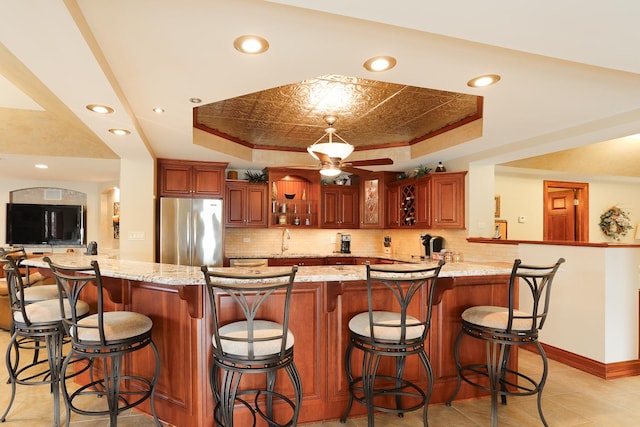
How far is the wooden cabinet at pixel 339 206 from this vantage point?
20.9 feet

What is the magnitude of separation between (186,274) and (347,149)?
2.05 m

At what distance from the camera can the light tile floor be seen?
97.6 inches

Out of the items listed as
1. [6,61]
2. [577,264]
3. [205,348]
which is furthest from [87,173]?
[577,264]

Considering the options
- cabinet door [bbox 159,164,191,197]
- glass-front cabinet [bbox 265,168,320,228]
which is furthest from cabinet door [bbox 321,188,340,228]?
cabinet door [bbox 159,164,191,197]

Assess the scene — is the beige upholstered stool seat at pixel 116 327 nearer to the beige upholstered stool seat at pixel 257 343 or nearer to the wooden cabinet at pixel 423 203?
the beige upholstered stool seat at pixel 257 343

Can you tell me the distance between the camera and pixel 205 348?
2.29 meters

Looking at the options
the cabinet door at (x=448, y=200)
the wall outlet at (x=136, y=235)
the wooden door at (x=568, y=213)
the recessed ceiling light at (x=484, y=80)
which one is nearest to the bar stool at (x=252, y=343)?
the recessed ceiling light at (x=484, y=80)

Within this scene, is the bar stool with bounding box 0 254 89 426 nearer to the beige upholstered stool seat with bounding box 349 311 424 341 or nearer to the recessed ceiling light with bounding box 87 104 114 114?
the recessed ceiling light with bounding box 87 104 114 114

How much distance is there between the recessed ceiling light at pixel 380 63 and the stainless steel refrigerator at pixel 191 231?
3.79m

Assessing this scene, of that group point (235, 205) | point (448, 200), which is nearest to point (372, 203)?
point (448, 200)

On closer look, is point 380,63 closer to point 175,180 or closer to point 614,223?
point 175,180

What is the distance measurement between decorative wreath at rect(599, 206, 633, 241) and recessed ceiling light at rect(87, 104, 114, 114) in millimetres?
A: 7369

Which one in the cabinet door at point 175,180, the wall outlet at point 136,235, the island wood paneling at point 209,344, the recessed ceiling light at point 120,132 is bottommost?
the island wood paneling at point 209,344

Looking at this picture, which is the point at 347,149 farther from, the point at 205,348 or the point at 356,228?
A: the point at 356,228
